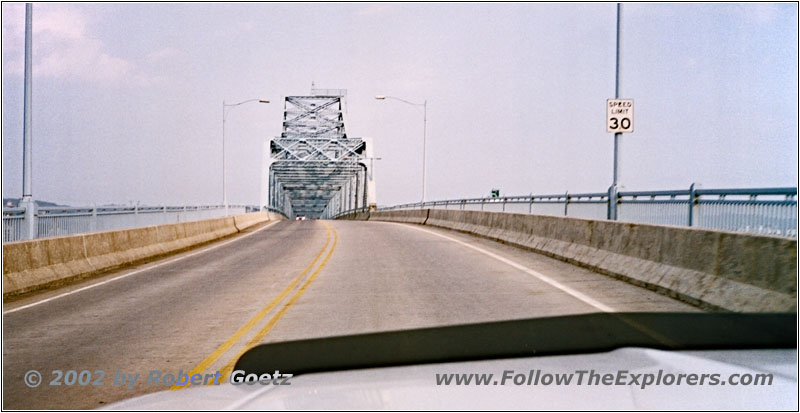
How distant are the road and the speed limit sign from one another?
3542mm

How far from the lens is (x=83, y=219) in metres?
16.7

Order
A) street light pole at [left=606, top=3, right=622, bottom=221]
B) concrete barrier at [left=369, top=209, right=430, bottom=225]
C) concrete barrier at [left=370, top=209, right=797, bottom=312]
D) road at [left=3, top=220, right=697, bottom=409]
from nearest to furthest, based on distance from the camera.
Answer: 1. road at [left=3, top=220, right=697, bottom=409]
2. concrete barrier at [left=370, top=209, right=797, bottom=312]
3. street light pole at [left=606, top=3, right=622, bottom=221]
4. concrete barrier at [left=369, top=209, right=430, bottom=225]

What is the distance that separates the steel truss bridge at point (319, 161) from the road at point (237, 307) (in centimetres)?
7060

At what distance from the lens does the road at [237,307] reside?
21.1 feet

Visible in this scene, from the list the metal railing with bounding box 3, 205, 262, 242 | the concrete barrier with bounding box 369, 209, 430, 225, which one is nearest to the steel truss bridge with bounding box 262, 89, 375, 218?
the concrete barrier with bounding box 369, 209, 430, 225

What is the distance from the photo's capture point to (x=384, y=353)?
645 centimetres

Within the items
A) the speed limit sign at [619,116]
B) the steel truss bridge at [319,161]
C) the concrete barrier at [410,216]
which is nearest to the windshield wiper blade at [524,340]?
the speed limit sign at [619,116]

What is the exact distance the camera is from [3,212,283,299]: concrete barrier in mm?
12445

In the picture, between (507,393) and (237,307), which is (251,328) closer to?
(237,307)

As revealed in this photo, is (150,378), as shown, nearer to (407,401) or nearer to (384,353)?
(384,353)

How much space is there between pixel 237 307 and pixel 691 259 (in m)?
6.63

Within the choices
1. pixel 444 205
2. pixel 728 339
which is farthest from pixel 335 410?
pixel 444 205

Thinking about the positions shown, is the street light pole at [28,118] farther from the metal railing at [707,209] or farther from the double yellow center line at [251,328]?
the metal railing at [707,209]

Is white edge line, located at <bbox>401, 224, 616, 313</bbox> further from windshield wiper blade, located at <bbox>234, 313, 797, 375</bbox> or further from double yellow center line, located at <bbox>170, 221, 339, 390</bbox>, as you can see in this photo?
double yellow center line, located at <bbox>170, 221, 339, 390</bbox>
